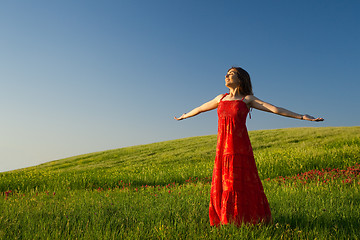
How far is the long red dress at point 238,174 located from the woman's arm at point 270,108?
5.8 inches

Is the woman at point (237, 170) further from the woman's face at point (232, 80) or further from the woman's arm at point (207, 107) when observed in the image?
the woman's arm at point (207, 107)

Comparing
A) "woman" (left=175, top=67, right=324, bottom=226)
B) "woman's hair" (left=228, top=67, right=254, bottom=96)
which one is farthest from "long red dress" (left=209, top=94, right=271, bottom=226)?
"woman's hair" (left=228, top=67, right=254, bottom=96)

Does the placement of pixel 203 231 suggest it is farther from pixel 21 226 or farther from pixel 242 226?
pixel 21 226

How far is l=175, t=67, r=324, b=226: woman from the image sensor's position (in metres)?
4.31

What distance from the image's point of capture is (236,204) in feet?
14.1

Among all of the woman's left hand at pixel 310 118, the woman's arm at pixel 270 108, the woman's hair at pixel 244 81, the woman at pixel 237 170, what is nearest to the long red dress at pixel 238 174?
the woman at pixel 237 170

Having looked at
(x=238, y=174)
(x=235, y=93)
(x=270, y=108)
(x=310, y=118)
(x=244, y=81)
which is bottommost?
(x=238, y=174)

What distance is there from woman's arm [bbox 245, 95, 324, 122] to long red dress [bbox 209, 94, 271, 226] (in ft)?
0.48

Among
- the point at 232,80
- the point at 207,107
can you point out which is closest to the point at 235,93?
the point at 232,80

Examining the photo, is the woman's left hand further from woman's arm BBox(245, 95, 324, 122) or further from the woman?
the woman

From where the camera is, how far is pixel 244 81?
15.1 ft

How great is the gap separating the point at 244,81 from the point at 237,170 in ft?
4.80

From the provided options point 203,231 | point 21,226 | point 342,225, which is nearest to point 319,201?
point 342,225

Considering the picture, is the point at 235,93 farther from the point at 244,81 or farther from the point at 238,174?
the point at 238,174
